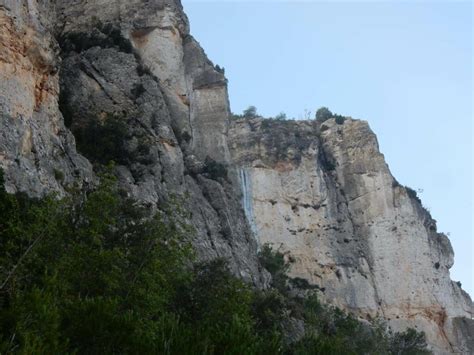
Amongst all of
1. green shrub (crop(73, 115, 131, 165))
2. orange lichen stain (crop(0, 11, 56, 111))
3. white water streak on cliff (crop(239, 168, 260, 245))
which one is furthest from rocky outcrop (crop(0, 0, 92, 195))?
white water streak on cliff (crop(239, 168, 260, 245))

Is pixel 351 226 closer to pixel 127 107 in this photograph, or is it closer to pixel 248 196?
pixel 248 196

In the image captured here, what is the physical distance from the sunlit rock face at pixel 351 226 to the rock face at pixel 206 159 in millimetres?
109

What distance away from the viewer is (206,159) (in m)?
46.1

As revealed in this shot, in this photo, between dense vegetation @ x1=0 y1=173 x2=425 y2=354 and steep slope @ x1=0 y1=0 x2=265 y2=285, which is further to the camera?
steep slope @ x1=0 y1=0 x2=265 y2=285

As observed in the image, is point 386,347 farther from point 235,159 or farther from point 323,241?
point 235,159

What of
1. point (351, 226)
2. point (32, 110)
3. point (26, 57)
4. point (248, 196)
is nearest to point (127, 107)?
point (26, 57)

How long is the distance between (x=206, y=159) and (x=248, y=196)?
11051 millimetres

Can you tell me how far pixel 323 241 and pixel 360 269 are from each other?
3486mm

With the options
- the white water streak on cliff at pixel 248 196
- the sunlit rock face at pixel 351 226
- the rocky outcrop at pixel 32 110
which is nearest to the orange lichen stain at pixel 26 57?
the rocky outcrop at pixel 32 110

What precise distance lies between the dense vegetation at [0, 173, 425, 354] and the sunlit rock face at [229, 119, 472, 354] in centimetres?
2156

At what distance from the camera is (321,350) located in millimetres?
23234

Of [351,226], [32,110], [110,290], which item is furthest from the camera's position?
[351,226]

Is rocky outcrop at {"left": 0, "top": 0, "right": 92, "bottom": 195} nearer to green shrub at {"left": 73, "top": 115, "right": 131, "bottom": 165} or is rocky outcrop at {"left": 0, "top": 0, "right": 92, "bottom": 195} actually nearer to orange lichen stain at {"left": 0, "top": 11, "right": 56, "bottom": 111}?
orange lichen stain at {"left": 0, "top": 11, "right": 56, "bottom": 111}

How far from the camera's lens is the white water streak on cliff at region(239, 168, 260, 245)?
180ft
